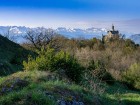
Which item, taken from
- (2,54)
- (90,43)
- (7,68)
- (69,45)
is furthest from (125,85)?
(90,43)

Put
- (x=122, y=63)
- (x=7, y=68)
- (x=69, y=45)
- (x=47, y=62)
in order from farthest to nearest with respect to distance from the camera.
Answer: (x=69, y=45) → (x=122, y=63) → (x=7, y=68) → (x=47, y=62)

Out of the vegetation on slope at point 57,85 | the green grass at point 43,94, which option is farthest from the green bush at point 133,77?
the green grass at point 43,94

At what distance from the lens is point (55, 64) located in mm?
18188

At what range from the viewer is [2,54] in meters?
31.2

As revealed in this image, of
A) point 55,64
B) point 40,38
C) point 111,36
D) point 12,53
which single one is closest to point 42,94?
point 55,64

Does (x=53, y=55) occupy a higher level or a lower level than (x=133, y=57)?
higher

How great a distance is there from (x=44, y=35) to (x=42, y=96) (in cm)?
5380

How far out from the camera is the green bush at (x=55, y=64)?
57.8 feet

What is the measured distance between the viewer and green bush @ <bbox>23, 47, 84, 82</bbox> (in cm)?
1761

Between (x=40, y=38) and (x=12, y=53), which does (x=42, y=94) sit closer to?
(x=12, y=53)

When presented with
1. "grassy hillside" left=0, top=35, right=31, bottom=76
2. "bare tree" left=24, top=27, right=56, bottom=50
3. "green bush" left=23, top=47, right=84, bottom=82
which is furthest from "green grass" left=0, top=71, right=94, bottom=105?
"bare tree" left=24, top=27, right=56, bottom=50

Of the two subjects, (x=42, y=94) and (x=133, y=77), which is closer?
(x=42, y=94)

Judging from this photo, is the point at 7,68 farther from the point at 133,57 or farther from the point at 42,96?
the point at 133,57

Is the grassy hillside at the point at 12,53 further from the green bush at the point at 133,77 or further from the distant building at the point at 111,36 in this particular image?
the distant building at the point at 111,36
